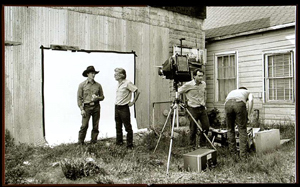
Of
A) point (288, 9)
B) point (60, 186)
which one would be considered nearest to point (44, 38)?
point (60, 186)

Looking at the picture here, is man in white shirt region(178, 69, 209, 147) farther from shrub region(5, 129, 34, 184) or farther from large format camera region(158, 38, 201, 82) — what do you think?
shrub region(5, 129, 34, 184)

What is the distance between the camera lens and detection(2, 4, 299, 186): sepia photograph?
14.2 feet

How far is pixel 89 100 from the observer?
5574 millimetres

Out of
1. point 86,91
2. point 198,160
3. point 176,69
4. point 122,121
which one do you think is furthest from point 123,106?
point 198,160

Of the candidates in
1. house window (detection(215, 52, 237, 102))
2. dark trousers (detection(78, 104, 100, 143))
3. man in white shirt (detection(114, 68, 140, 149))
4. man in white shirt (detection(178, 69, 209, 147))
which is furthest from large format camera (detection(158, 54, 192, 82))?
house window (detection(215, 52, 237, 102))

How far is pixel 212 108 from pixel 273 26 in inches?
124

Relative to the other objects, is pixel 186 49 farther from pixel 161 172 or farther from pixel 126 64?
pixel 161 172

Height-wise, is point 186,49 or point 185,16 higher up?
point 185,16

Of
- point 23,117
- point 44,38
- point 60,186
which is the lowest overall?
point 60,186

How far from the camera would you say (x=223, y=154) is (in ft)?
17.5

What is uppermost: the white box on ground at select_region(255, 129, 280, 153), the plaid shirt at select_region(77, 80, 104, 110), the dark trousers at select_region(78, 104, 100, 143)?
the plaid shirt at select_region(77, 80, 104, 110)

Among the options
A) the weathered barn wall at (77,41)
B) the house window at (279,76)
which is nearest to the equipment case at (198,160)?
the weathered barn wall at (77,41)

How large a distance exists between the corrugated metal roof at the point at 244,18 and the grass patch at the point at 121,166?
13.0 feet

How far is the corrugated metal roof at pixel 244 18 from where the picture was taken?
789 centimetres
